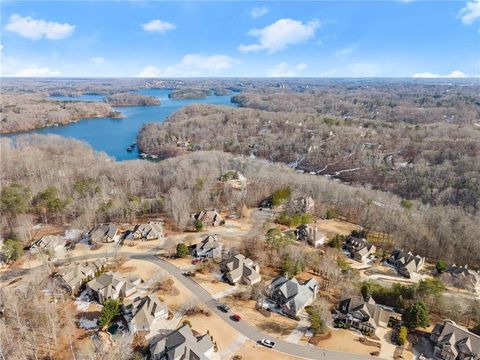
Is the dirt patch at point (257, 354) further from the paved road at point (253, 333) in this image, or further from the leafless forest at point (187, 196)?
the leafless forest at point (187, 196)

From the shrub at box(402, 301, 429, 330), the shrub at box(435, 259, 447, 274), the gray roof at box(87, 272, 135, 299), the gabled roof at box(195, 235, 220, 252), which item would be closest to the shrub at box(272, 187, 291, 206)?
the gabled roof at box(195, 235, 220, 252)

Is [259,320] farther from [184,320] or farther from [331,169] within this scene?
[331,169]

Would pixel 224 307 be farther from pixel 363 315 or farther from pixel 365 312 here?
pixel 365 312

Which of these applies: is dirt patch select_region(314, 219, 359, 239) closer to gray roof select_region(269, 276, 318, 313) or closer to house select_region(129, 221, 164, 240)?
gray roof select_region(269, 276, 318, 313)

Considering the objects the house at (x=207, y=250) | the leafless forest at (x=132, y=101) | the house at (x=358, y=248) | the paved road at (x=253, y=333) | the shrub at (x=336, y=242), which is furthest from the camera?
the leafless forest at (x=132, y=101)

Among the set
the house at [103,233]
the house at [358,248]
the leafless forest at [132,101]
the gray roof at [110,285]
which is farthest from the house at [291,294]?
the leafless forest at [132,101]

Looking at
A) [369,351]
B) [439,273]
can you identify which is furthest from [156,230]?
[439,273]

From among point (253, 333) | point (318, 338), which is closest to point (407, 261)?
point (318, 338)
